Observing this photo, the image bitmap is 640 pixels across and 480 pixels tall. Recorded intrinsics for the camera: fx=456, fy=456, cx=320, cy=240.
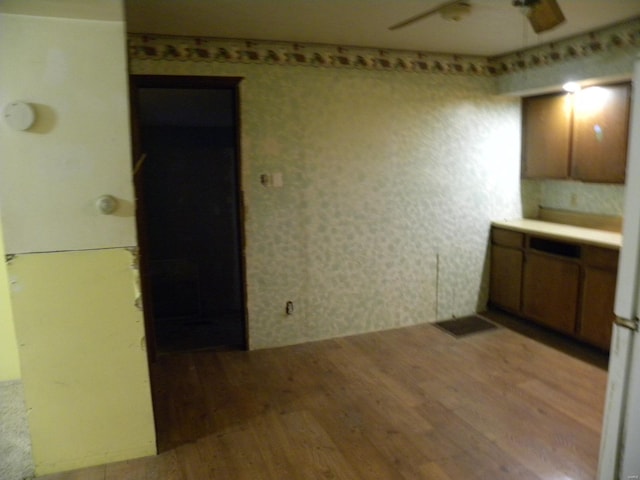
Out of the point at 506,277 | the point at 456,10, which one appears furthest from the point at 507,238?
the point at 456,10

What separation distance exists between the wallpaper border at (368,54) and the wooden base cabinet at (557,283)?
1.45 m

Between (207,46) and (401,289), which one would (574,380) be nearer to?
(401,289)

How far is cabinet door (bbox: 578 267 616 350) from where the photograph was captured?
3281 mm

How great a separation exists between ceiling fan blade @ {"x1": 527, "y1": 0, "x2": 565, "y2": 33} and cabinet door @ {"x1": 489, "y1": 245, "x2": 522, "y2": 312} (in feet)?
7.01

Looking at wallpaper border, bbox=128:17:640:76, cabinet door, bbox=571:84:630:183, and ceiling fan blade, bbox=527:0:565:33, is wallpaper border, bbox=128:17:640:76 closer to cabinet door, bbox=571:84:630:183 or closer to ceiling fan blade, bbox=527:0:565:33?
cabinet door, bbox=571:84:630:183

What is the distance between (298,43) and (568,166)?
244cm

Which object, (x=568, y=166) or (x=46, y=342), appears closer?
(x=46, y=342)

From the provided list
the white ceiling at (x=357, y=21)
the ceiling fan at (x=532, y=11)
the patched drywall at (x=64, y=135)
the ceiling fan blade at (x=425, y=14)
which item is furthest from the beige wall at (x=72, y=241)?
the ceiling fan at (x=532, y=11)

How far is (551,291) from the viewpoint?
375 centimetres

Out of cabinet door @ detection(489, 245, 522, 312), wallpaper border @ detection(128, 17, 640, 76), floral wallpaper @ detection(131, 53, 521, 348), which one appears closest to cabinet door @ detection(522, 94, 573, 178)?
floral wallpaper @ detection(131, 53, 521, 348)

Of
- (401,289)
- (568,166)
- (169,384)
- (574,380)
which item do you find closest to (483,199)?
(568,166)

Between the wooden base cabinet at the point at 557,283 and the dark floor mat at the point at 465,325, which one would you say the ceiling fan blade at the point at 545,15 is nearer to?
the wooden base cabinet at the point at 557,283

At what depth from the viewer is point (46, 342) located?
213cm

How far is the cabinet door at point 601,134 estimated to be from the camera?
11.2 ft
